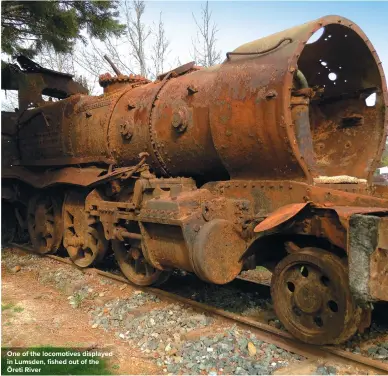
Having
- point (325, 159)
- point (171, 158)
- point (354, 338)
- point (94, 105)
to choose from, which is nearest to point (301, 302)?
point (354, 338)

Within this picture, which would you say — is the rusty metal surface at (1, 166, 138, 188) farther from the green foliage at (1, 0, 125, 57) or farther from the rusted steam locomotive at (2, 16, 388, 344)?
the green foliage at (1, 0, 125, 57)

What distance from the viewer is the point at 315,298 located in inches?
161

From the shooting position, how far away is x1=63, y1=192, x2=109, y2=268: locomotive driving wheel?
730 cm

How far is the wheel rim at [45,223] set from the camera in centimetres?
841

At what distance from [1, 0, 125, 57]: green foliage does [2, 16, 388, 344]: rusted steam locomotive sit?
881 mm

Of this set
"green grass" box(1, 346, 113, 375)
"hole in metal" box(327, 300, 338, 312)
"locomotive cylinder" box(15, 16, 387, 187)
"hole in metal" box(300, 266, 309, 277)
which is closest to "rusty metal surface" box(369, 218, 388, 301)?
"hole in metal" box(327, 300, 338, 312)

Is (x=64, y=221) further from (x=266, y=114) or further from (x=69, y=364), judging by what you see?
(x=266, y=114)

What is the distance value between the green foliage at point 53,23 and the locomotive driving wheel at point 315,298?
16.4 ft

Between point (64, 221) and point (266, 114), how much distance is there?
4929mm

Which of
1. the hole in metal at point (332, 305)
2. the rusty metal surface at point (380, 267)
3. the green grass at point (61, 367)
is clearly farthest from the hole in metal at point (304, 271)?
the green grass at point (61, 367)

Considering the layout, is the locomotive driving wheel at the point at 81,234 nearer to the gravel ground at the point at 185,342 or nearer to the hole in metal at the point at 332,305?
the gravel ground at the point at 185,342

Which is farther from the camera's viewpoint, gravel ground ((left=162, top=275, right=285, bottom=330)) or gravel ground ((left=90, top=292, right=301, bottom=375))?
gravel ground ((left=162, top=275, right=285, bottom=330))

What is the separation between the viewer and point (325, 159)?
5.74 m

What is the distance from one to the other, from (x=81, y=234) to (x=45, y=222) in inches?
56.9
